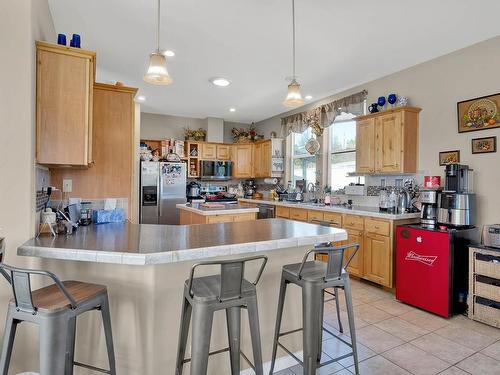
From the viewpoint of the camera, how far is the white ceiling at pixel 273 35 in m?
2.60

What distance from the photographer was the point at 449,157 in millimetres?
3469

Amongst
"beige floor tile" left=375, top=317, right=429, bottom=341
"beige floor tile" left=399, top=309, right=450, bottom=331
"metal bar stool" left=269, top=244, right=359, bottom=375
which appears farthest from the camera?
"beige floor tile" left=399, top=309, right=450, bottom=331

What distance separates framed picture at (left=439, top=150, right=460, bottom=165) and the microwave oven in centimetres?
432

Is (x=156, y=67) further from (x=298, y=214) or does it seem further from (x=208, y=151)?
(x=208, y=151)

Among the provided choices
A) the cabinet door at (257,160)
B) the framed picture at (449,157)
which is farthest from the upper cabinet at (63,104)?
the cabinet door at (257,160)

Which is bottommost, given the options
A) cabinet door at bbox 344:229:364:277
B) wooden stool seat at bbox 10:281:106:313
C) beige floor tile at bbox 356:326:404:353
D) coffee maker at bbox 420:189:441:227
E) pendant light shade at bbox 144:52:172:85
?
beige floor tile at bbox 356:326:404:353

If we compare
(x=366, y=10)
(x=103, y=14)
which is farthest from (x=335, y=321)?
(x=103, y=14)

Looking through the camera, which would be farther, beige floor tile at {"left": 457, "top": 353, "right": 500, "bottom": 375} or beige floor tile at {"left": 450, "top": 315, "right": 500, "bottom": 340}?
beige floor tile at {"left": 450, "top": 315, "right": 500, "bottom": 340}

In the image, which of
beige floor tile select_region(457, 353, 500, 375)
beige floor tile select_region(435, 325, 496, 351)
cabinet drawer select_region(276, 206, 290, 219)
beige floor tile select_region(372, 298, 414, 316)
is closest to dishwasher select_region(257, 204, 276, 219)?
cabinet drawer select_region(276, 206, 290, 219)

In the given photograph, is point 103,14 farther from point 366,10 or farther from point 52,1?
point 366,10

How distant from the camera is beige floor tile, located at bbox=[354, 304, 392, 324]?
113 inches

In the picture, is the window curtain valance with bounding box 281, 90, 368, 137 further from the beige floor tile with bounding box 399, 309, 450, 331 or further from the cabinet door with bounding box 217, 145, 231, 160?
the beige floor tile with bounding box 399, 309, 450, 331

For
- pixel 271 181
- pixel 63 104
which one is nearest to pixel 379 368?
pixel 63 104

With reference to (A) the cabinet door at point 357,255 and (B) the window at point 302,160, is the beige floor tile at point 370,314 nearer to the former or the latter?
(A) the cabinet door at point 357,255
